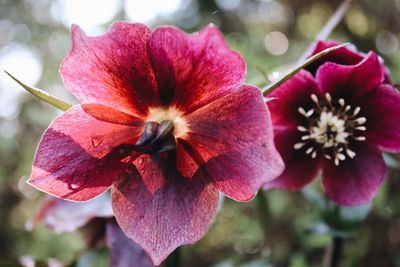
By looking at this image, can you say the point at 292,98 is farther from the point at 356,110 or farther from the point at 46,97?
the point at 46,97

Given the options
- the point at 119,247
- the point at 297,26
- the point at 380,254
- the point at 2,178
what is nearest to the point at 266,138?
the point at 119,247

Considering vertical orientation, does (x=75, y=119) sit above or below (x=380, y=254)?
above

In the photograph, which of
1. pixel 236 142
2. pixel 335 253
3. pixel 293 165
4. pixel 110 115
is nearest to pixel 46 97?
pixel 110 115

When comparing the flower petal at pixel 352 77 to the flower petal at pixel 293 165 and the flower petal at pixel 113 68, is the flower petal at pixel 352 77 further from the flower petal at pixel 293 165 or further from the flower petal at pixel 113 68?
the flower petal at pixel 113 68

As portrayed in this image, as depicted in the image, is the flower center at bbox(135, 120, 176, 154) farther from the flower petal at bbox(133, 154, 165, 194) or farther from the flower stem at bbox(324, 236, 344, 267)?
the flower stem at bbox(324, 236, 344, 267)

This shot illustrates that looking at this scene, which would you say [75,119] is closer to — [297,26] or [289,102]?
[289,102]

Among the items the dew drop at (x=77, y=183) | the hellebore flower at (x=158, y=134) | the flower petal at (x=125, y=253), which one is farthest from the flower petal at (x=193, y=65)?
the flower petal at (x=125, y=253)
